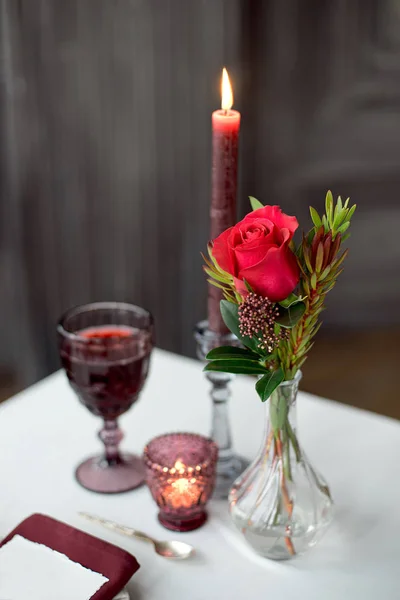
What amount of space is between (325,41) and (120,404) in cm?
169

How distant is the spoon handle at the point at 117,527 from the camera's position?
829 mm

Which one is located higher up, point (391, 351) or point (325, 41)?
point (325, 41)

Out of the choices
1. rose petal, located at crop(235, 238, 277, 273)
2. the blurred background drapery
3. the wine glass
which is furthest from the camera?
the blurred background drapery

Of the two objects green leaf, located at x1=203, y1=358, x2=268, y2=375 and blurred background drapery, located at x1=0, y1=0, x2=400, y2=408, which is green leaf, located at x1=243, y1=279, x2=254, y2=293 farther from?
blurred background drapery, located at x1=0, y1=0, x2=400, y2=408

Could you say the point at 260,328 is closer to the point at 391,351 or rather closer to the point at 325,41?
the point at 325,41

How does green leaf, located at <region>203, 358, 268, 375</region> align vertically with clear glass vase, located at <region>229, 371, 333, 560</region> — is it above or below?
above

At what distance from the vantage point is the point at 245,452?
100 cm

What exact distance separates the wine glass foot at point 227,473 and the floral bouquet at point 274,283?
213 millimetres

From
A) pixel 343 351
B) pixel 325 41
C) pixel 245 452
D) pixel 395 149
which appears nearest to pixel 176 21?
pixel 325 41

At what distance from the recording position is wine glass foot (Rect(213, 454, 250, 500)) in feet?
3.00

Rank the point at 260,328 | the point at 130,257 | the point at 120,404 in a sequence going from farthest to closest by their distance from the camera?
the point at 130,257 → the point at 120,404 → the point at 260,328

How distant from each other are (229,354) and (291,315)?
0.08m

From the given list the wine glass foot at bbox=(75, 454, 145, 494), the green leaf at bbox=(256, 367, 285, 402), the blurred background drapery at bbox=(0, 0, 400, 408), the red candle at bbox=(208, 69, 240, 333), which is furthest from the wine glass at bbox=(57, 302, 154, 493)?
the blurred background drapery at bbox=(0, 0, 400, 408)

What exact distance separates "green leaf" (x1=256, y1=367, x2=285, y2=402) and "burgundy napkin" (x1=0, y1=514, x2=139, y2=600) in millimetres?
213
